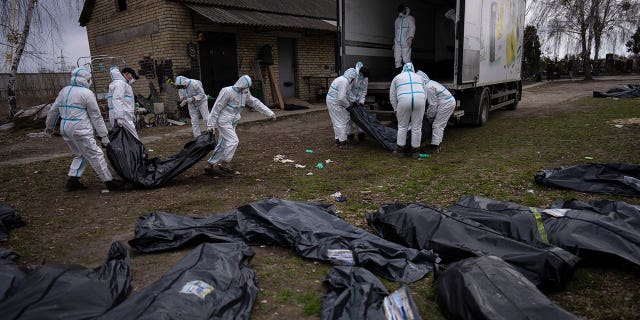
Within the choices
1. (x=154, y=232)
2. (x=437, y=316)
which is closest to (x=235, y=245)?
(x=154, y=232)

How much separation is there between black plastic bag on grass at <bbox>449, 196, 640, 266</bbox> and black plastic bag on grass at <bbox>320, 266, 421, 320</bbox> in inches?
52.0

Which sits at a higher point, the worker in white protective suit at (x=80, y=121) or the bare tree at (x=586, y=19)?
the bare tree at (x=586, y=19)

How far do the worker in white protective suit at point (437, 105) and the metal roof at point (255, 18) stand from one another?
20.8 feet

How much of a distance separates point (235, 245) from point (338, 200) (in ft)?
6.06

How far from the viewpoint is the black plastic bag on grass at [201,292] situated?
1999 millimetres

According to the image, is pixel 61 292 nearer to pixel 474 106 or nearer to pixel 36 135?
pixel 474 106

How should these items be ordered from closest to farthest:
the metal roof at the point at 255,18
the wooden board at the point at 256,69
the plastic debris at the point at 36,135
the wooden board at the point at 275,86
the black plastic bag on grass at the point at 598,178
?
1. the black plastic bag on grass at the point at 598,178
2. the plastic debris at the point at 36,135
3. the metal roof at the point at 255,18
4. the wooden board at the point at 256,69
5. the wooden board at the point at 275,86

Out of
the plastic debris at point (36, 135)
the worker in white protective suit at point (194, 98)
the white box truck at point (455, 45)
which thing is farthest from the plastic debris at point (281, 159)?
the plastic debris at point (36, 135)

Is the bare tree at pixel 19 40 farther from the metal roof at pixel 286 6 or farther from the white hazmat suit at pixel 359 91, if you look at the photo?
the white hazmat suit at pixel 359 91

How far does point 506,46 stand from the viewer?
9906 millimetres

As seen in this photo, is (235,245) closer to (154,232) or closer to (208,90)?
(154,232)

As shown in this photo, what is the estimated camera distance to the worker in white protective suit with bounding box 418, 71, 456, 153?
22.0 feet

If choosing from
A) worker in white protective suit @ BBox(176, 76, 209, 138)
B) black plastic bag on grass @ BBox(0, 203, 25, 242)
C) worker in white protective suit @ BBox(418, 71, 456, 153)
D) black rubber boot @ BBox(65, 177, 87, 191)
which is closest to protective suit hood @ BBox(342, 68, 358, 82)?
worker in white protective suit @ BBox(418, 71, 456, 153)

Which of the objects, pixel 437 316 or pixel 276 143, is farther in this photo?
pixel 276 143
